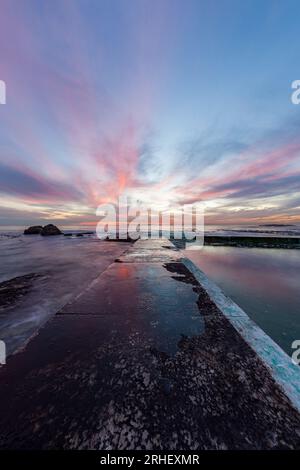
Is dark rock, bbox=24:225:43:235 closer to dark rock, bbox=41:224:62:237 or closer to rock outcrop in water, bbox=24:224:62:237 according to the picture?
rock outcrop in water, bbox=24:224:62:237

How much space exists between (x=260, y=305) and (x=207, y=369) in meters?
4.01

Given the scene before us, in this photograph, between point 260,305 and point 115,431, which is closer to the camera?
point 115,431

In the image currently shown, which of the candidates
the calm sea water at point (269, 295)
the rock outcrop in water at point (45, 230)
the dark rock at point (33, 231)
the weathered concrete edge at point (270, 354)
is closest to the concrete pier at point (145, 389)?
the weathered concrete edge at point (270, 354)

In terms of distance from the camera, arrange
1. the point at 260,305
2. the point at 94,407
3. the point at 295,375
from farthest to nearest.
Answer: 1. the point at 260,305
2. the point at 295,375
3. the point at 94,407

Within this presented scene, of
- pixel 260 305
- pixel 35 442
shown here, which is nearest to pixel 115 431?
pixel 35 442

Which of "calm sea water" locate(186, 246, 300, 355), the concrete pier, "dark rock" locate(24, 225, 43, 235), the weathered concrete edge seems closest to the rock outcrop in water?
"dark rock" locate(24, 225, 43, 235)

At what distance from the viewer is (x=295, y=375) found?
5.01 feet

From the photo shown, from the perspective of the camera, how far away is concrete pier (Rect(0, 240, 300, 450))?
3.40 feet

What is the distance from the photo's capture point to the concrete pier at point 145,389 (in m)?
1.04

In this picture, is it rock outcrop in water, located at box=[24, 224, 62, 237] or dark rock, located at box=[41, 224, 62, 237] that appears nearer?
dark rock, located at box=[41, 224, 62, 237]

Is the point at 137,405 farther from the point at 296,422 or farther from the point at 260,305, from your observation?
the point at 260,305

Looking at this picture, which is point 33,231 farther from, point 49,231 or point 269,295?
point 269,295

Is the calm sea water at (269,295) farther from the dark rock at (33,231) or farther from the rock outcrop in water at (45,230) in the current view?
the dark rock at (33,231)

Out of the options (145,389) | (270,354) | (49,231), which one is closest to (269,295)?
(270,354)
